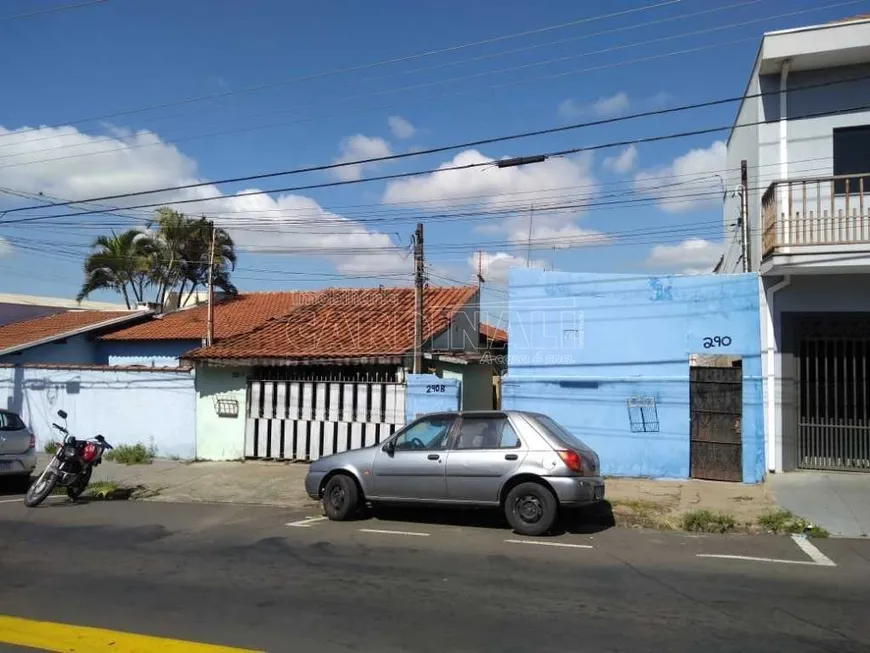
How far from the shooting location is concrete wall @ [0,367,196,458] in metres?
16.3

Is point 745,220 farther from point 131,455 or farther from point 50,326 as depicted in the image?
point 50,326

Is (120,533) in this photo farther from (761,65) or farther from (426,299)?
(761,65)

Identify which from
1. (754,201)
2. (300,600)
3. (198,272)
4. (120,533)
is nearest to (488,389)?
(754,201)

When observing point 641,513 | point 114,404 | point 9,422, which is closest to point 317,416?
point 114,404

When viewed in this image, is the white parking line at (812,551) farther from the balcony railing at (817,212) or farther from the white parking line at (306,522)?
the white parking line at (306,522)

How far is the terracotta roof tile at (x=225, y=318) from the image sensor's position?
23266 millimetres

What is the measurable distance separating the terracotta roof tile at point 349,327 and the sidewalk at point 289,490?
8.00 ft

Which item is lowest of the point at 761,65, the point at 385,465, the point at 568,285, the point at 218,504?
the point at 218,504

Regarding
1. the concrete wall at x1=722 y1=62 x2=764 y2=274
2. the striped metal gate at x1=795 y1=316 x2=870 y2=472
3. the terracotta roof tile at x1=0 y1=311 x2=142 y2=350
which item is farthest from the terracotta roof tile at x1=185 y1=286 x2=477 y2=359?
the terracotta roof tile at x1=0 y1=311 x2=142 y2=350

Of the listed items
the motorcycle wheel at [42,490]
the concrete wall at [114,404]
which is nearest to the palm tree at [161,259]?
the concrete wall at [114,404]

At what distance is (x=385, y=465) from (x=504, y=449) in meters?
1.63

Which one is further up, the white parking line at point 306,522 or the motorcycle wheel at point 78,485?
the motorcycle wheel at point 78,485

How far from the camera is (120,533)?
30.0ft

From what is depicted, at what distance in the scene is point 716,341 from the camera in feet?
41.7
